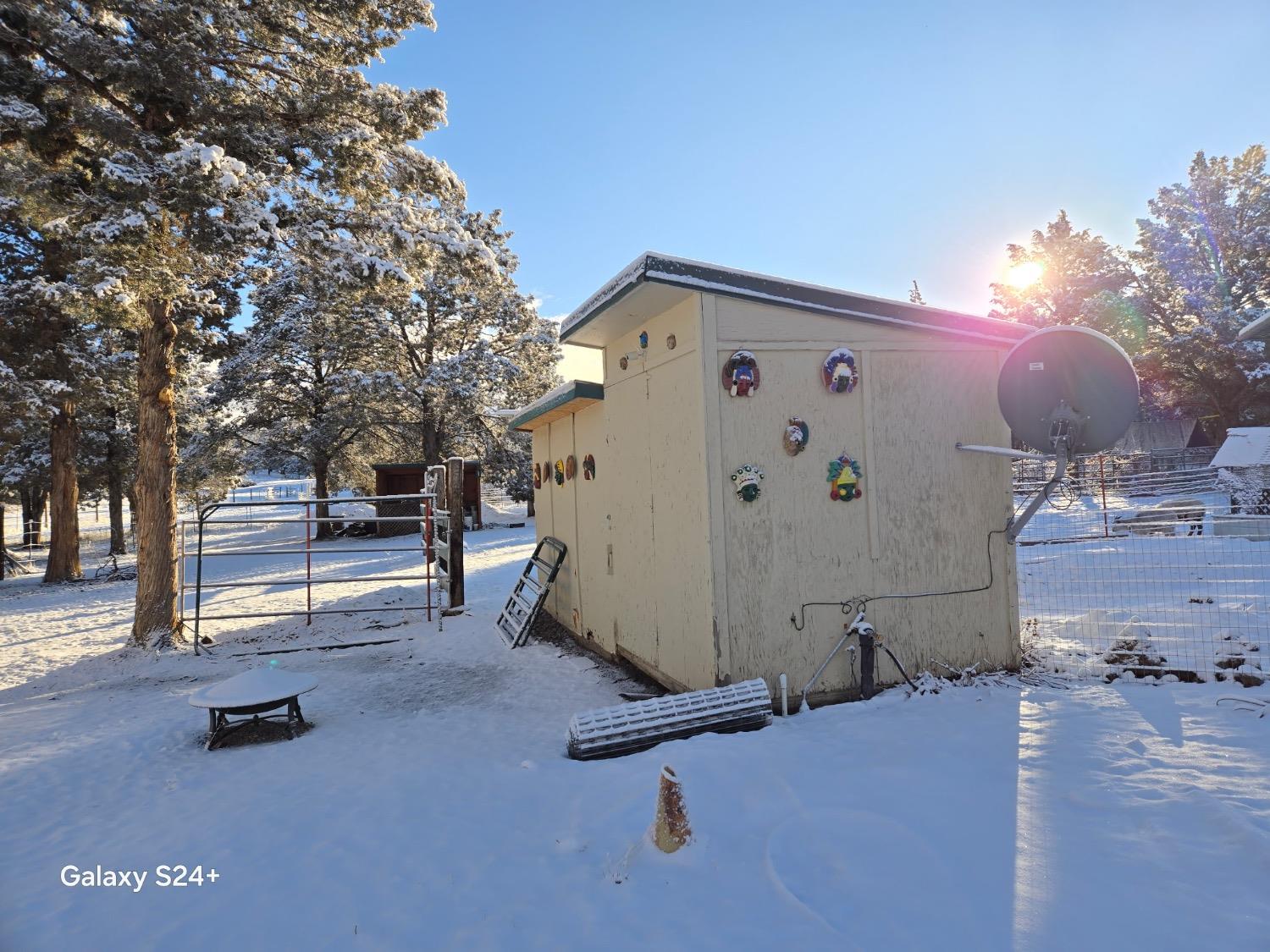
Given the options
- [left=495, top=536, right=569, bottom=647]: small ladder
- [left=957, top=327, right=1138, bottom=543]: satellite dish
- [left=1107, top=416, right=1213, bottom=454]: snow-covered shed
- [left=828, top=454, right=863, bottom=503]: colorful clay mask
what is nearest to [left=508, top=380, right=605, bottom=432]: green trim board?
[left=495, top=536, right=569, bottom=647]: small ladder

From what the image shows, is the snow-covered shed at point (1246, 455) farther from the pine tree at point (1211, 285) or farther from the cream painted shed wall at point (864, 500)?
the pine tree at point (1211, 285)

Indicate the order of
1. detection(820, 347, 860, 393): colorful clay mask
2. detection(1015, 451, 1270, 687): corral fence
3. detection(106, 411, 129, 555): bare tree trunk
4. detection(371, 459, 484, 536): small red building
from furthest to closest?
detection(371, 459, 484, 536): small red building
detection(106, 411, 129, 555): bare tree trunk
detection(1015, 451, 1270, 687): corral fence
detection(820, 347, 860, 393): colorful clay mask

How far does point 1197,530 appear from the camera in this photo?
10852 mm

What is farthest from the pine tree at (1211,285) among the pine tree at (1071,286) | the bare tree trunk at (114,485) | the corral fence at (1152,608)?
the bare tree trunk at (114,485)

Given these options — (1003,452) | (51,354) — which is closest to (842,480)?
(1003,452)

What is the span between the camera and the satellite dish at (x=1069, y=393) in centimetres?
483

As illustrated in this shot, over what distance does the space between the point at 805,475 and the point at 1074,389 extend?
2.12 metres

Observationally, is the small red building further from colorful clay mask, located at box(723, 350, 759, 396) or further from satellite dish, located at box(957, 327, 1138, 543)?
satellite dish, located at box(957, 327, 1138, 543)

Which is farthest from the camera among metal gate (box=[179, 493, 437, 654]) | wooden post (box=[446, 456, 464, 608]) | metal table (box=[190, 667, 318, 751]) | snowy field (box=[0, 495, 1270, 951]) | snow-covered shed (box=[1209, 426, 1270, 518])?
snow-covered shed (box=[1209, 426, 1270, 518])

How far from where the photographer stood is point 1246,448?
14414 millimetres

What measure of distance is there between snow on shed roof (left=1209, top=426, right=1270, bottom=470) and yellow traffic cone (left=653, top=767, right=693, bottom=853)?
16.6 metres

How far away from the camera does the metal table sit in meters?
4.81

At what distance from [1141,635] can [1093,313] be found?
86.8 feet

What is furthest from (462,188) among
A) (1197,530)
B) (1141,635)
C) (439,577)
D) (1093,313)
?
(1093,313)
